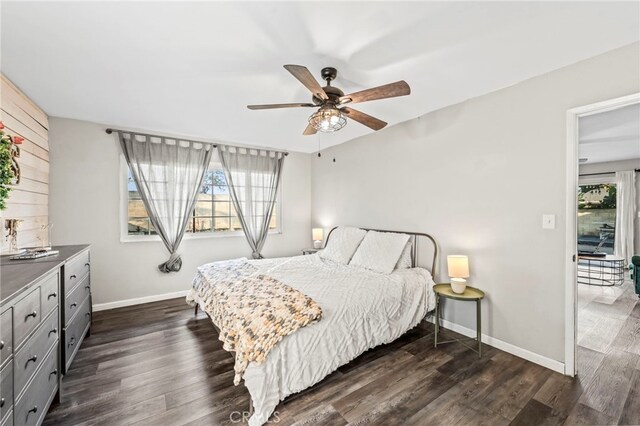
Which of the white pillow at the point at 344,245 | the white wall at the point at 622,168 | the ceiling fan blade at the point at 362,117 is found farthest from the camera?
the white wall at the point at 622,168

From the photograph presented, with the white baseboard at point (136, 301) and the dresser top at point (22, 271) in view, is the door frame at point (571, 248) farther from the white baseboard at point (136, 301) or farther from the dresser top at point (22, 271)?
the white baseboard at point (136, 301)

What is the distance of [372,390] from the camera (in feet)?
6.64

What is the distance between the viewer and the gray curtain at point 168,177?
3775 mm

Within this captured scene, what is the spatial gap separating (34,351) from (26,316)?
25 cm

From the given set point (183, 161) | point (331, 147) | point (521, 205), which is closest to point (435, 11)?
point (521, 205)

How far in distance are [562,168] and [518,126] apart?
546 millimetres

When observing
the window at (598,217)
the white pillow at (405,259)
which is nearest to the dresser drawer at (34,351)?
the white pillow at (405,259)

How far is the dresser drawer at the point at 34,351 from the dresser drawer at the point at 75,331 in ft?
1.13

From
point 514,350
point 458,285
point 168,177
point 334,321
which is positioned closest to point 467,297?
point 458,285

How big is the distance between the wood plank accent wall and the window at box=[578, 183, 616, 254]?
9267 millimetres

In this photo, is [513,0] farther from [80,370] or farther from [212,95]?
[80,370]

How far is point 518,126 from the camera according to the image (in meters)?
2.50

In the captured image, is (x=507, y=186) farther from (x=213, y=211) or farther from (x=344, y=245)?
(x=213, y=211)

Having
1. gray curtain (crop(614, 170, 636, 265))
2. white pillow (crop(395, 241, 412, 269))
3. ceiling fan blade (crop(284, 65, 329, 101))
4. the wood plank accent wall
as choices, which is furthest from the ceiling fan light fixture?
gray curtain (crop(614, 170, 636, 265))
